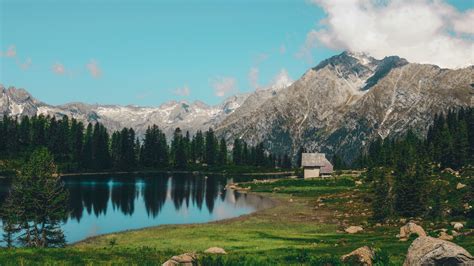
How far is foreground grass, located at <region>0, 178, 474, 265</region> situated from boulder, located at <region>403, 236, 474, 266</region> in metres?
3.77

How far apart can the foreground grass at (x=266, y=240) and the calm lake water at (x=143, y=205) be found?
839cm

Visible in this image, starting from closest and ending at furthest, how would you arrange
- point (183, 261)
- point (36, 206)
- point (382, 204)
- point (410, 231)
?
point (183, 261), point (410, 231), point (36, 206), point (382, 204)

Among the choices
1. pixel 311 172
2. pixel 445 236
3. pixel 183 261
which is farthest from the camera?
pixel 311 172

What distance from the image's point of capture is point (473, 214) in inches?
2174

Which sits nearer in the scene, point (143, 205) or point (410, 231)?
point (410, 231)

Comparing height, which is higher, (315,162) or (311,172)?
(315,162)

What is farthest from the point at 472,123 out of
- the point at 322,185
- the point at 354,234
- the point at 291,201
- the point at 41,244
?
the point at 41,244

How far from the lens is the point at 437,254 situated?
23.2 m

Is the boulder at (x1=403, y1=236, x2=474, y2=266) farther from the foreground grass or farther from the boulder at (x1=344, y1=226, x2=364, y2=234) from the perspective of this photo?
the boulder at (x1=344, y1=226, x2=364, y2=234)

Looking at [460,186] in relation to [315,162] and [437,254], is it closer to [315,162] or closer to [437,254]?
[437,254]

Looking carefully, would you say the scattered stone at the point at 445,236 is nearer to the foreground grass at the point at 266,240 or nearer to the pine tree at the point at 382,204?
the foreground grass at the point at 266,240

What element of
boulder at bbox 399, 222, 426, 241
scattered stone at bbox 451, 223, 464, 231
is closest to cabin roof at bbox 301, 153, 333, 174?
scattered stone at bbox 451, 223, 464, 231

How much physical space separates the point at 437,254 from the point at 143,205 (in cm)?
8730

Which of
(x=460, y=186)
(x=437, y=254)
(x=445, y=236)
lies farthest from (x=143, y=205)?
(x=437, y=254)
